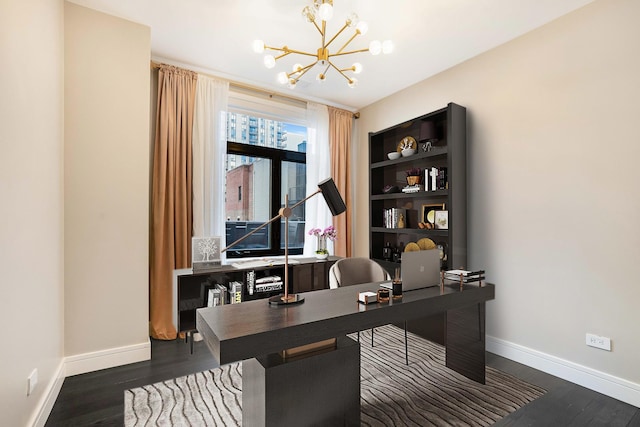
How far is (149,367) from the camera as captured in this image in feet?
8.17

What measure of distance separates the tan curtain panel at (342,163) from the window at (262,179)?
Answer: 1.36 feet

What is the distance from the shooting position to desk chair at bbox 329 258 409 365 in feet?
8.75

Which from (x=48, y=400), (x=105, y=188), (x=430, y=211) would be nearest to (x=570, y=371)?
(x=430, y=211)

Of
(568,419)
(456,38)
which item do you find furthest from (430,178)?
(568,419)

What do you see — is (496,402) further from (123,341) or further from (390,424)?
(123,341)

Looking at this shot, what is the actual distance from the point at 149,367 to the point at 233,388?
83cm

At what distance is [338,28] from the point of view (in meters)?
2.60

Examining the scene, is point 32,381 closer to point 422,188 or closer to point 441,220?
point 441,220

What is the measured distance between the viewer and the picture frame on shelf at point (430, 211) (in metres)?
3.24

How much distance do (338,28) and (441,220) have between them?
2.03 meters

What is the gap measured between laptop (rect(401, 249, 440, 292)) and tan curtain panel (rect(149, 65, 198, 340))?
2.29 metres

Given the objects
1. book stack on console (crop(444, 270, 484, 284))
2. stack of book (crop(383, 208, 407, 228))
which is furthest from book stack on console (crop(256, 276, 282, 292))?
book stack on console (crop(444, 270, 484, 284))

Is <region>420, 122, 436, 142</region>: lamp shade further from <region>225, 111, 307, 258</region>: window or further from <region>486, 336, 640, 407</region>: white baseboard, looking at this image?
<region>486, 336, 640, 407</region>: white baseboard

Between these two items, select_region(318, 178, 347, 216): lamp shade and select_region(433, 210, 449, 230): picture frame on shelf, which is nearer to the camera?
select_region(318, 178, 347, 216): lamp shade
